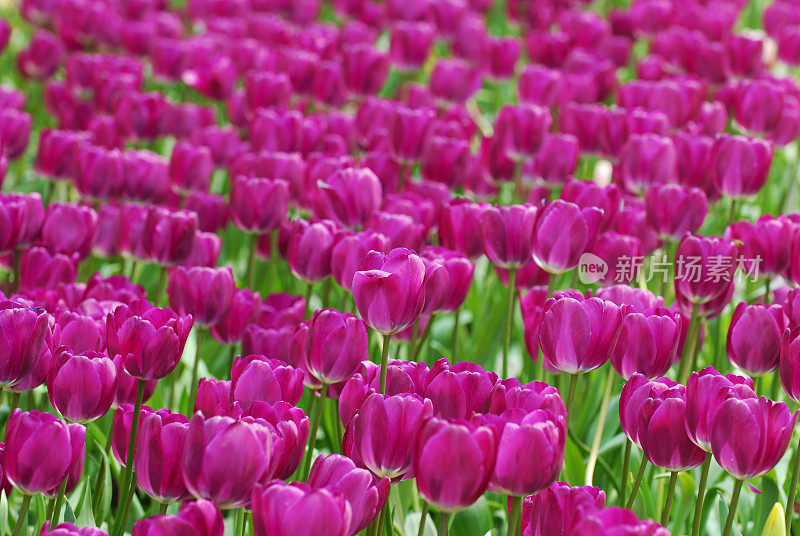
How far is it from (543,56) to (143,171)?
6.66ft

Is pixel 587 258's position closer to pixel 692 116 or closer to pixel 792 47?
pixel 692 116

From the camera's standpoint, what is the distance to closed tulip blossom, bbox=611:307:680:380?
174 centimetres

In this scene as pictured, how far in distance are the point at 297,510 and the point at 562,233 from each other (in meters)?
0.96

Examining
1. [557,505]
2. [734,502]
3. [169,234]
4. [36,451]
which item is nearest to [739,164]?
[734,502]

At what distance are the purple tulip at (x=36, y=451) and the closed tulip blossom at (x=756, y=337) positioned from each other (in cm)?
108

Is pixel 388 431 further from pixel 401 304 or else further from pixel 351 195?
pixel 351 195

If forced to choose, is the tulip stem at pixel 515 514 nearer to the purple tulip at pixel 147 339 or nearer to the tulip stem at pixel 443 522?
the tulip stem at pixel 443 522

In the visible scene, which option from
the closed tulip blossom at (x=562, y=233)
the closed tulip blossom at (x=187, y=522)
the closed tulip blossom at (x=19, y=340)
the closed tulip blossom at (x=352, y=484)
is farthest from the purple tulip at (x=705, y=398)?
the closed tulip blossom at (x=19, y=340)

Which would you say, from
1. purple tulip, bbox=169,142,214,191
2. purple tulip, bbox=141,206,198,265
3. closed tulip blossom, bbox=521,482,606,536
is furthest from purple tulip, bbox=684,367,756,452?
purple tulip, bbox=169,142,214,191

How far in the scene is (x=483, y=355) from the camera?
256cm

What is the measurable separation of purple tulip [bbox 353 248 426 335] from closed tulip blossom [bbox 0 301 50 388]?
467 mm

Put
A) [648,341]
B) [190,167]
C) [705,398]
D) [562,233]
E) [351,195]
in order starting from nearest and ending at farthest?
1. [705,398]
2. [648,341]
3. [562,233]
4. [351,195]
5. [190,167]

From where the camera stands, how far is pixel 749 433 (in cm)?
144

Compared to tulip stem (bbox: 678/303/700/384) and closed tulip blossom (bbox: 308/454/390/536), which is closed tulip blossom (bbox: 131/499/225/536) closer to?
closed tulip blossom (bbox: 308/454/390/536)
